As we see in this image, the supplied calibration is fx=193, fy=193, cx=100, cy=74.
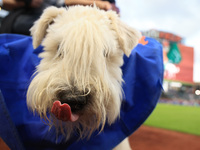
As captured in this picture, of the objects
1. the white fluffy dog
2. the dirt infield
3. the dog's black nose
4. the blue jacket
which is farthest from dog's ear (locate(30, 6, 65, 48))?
the dirt infield

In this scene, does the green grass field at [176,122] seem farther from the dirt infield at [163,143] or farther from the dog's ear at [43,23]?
the dog's ear at [43,23]

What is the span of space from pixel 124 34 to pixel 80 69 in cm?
54

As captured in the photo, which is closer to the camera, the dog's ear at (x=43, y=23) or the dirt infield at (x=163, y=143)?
the dog's ear at (x=43, y=23)

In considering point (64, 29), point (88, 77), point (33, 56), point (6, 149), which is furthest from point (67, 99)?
point (6, 149)

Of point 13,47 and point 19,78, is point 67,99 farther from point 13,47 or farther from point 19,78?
point 13,47

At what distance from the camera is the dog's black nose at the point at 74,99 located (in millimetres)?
1002

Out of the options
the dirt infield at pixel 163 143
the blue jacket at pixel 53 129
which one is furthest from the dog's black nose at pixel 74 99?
the dirt infield at pixel 163 143

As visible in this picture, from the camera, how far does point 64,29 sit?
1312 mm

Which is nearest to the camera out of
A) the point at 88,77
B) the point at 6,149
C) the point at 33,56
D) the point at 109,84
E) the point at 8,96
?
the point at 88,77

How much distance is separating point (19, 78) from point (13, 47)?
29 centimetres

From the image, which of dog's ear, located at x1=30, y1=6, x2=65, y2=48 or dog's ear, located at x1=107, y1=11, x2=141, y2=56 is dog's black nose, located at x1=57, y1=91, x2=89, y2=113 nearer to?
dog's ear, located at x1=107, y1=11, x2=141, y2=56

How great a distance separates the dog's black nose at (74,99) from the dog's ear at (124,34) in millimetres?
601

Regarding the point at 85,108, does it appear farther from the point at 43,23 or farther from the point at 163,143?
the point at 163,143

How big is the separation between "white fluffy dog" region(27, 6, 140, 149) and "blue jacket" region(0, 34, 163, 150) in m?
0.20
